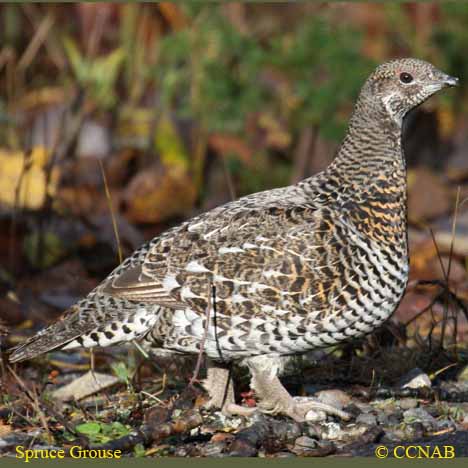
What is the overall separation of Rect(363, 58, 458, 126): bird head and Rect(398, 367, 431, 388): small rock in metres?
1.34

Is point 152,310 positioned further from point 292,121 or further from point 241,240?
point 292,121

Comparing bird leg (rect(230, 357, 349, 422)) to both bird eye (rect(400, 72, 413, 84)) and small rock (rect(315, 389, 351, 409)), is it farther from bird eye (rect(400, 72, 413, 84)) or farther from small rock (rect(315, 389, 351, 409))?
bird eye (rect(400, 72, 413, 84))

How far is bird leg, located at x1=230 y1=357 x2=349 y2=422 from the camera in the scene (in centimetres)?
511

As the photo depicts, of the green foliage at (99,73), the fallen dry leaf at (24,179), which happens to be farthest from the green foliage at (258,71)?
the fallen dry leaf at (24,179)

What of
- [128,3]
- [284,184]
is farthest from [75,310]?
[128,3]

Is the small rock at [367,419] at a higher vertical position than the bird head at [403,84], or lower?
lower

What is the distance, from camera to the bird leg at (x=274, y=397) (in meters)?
5.11

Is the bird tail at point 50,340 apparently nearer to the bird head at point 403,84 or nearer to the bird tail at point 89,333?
the bird tail at point 89,333

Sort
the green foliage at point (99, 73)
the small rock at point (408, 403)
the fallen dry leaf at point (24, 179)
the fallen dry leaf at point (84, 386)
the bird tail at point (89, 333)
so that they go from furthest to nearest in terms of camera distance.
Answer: the green foliage at point (99, 73), the fallen dry leaf at point (24, 179), the fallen dry leaf at point (84, 386), the small rock at point (408, 403), the bird tail at point (89, 333)

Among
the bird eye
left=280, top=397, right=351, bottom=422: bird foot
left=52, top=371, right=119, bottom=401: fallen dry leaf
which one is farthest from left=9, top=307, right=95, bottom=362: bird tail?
the bird eye

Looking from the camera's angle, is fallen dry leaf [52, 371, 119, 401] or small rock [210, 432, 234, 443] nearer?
small rock [210, 432, 234, 443]

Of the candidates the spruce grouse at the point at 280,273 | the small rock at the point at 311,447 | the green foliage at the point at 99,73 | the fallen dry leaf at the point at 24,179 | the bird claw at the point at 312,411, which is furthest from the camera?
the green foliage at the point at 99,73

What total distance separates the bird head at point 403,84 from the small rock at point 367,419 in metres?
1.53

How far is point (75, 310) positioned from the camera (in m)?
5.34
